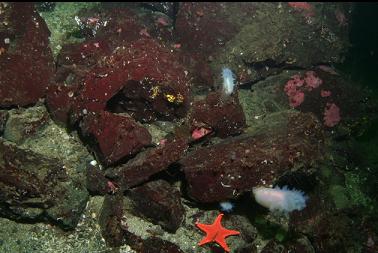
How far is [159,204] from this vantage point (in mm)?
4688

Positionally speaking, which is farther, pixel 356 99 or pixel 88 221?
pixel 356 99

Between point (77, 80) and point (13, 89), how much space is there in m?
1.02

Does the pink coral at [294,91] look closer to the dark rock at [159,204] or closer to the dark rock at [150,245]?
the dark rock at [159,204]

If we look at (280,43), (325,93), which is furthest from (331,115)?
(280,43)

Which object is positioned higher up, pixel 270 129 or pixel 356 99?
pixel 270 129

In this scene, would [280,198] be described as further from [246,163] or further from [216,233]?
[216,233]

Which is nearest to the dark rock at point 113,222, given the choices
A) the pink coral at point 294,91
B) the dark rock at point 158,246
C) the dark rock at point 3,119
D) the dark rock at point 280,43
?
the dark rock at point 158,246

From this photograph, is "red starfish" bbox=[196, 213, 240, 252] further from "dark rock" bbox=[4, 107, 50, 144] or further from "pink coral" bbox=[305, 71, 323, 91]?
"pink coral" bbox=[305, 71, 323, 91]

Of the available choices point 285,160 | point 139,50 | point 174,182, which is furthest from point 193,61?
point 285,160

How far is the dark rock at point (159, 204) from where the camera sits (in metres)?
4.69

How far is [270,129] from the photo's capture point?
5262 mm

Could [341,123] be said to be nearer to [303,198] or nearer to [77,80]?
[303,198]

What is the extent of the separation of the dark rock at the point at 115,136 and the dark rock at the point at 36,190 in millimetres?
632

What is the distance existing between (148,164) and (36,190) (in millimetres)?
1494
